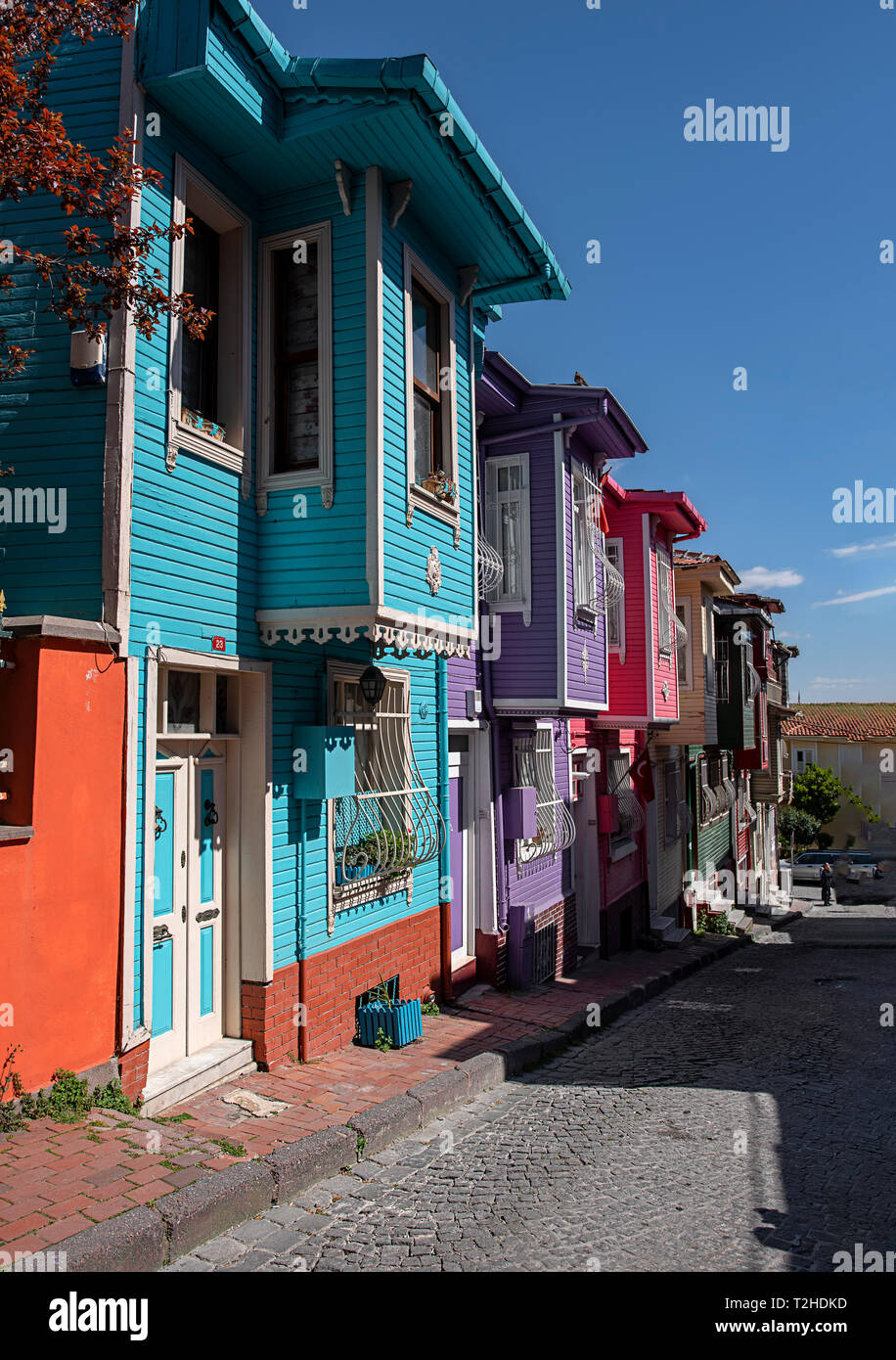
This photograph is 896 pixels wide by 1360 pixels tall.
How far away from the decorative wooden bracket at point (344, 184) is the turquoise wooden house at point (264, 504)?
5 cm

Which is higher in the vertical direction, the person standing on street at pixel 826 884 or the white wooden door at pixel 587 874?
the white wooden door at pixel 587 874

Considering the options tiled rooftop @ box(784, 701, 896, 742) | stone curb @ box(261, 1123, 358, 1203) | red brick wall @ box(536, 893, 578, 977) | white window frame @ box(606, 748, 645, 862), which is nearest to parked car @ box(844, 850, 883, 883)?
tiled rooftop @ box(784, 701, 896, 742)

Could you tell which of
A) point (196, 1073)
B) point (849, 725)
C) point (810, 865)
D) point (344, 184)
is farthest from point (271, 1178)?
point (849, 725)

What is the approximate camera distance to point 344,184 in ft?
23.5

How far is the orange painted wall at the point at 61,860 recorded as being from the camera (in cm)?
502

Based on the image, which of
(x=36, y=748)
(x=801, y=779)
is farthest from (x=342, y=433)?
(x=801, y=779)

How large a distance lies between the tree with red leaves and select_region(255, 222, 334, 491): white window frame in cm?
128

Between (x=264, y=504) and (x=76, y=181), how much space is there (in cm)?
249

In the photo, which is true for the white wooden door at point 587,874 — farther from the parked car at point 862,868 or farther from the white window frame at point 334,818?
the parked car at point 862,868

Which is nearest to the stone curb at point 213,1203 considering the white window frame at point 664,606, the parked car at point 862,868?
the white window frame at point 664,606

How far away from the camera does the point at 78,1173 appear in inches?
180

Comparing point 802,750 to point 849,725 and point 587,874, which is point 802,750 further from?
point 587,874

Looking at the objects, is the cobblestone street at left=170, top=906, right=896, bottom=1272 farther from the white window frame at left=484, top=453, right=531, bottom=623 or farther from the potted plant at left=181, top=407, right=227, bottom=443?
the white window frame at left=484, top=453, right=531, bottom=623
